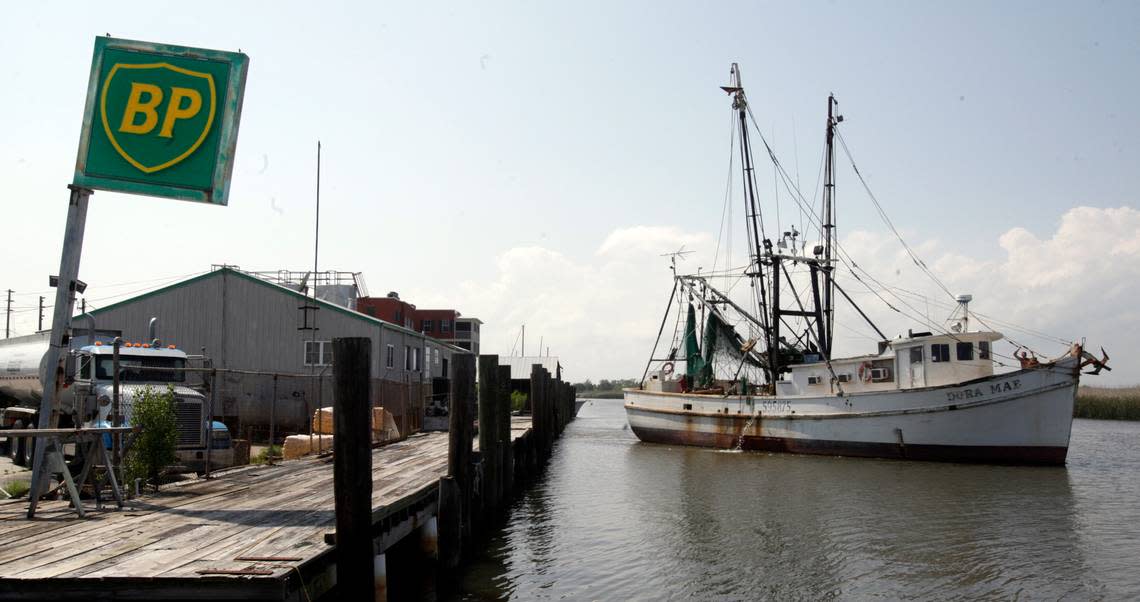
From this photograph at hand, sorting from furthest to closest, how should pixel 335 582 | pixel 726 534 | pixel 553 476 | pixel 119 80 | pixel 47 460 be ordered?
1. pixel 553 476
2. pixel 726 534
3. pixel 119 80
4. pixel 47 460
5. pixel 335 582

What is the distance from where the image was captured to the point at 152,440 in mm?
11281

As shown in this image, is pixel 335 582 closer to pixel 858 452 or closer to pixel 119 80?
pixel 119 80

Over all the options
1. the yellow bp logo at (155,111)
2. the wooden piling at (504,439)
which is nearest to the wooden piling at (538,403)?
the wooden piling at (504,439)

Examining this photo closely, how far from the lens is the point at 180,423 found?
1423 cm

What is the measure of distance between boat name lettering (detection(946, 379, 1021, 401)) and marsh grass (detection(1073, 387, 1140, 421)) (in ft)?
129

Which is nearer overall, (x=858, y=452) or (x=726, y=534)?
(x=726, y=534)

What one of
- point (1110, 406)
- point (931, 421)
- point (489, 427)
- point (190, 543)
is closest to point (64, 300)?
point (190, 543)

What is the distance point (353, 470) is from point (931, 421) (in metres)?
25.5

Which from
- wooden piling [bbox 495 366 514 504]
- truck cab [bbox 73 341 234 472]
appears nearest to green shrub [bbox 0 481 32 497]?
truck cab [bbox 73 341 234 472]

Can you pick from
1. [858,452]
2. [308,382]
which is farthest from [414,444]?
[858,452]

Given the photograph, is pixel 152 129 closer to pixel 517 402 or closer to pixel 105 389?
pixel 105 389

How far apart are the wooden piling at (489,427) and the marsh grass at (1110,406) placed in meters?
57.6

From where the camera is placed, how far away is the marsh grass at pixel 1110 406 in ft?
194

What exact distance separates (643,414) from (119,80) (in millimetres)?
32432
